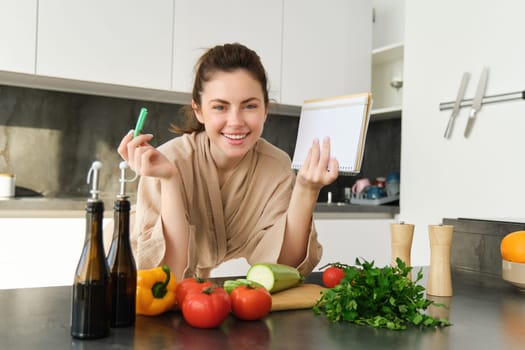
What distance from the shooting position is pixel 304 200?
1.42m

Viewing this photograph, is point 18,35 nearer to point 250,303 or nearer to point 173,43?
point 173,43

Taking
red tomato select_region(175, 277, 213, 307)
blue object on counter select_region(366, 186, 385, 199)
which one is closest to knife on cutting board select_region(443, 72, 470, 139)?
blue object on counter select_region(366, 186, 385, 199)

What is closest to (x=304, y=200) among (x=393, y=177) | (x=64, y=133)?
(x=64, y=133)

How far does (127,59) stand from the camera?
267 cm

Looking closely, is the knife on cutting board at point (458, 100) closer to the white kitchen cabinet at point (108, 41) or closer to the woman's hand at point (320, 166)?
the white kitchen cabinet at point (108, 41)

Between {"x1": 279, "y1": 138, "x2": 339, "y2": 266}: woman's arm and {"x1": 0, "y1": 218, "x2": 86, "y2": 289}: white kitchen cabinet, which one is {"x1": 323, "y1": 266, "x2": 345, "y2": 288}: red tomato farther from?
{"x1": 0, "y1": 218, "x2": 86, "y2": 289}: white kitchen cabinet

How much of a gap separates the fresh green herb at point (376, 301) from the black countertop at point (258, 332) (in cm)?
2

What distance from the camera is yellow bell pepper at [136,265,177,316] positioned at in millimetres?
880

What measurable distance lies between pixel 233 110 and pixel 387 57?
2.28 meters

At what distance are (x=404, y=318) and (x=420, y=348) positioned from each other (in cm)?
13

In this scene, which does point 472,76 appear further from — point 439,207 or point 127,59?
point 127,59

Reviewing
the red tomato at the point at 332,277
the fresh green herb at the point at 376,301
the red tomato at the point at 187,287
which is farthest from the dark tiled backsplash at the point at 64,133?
the fresh green herb at the point at 376,301

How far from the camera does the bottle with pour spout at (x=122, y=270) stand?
2.68 ft

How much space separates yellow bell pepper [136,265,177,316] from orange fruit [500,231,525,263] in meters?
0.75
